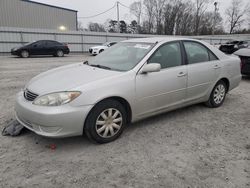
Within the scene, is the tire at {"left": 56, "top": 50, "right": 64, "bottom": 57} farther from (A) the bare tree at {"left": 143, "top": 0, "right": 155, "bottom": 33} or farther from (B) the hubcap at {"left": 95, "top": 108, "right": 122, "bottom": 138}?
(A) the bare tree at {"left": 143, "top": 0, "right": 155, "bottom": 33}

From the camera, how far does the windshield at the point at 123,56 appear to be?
3.62 m

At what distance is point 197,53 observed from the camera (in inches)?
173

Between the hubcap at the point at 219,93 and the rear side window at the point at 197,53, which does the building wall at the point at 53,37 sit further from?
the rear side window at the point at 197,53

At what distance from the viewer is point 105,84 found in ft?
10.1

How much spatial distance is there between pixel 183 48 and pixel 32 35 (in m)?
19.5

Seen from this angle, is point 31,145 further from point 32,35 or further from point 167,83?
point 32,35

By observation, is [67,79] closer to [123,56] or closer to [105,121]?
[105,121]

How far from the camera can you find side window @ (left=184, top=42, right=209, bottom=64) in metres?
4.22

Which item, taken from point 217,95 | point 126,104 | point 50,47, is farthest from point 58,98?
point 50,47

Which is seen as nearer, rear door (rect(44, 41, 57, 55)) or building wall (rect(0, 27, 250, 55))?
rear door (rect(44, 41, 57, 55))

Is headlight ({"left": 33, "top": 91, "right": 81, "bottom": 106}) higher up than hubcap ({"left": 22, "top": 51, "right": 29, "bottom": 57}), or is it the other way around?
hubcap ({"left": 22, "top": 51, "right": 29, "bottom": 57})

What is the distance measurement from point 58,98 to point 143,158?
1342mm

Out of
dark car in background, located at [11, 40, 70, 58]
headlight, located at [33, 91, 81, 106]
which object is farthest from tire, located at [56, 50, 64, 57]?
headlight, located at [33, 91, 81, 106]

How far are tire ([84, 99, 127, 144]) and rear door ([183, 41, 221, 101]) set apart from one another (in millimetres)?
1567
